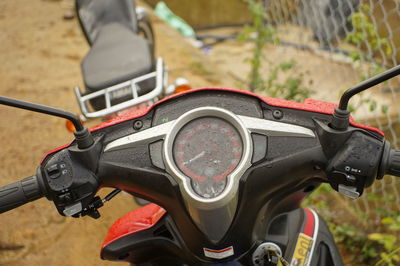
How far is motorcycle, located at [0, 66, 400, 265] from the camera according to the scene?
0.90 metres

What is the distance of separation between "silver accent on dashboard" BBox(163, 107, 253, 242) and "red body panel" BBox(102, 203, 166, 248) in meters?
0.25

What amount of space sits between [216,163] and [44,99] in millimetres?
3083

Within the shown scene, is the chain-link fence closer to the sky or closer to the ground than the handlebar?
closer to the ground

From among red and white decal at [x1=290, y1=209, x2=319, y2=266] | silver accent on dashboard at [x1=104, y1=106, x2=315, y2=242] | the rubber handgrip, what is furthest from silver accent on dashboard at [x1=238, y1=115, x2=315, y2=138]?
red and white decal at [x1=290, y1=209, x2=319, y2=266]

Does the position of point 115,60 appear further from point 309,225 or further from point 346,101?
point 346,101

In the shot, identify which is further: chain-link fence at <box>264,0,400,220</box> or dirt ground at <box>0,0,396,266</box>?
chain-link fence at <box>264,0,400,220</box>

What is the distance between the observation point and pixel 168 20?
6051 millimetres

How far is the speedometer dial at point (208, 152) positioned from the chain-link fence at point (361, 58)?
5.58 feet

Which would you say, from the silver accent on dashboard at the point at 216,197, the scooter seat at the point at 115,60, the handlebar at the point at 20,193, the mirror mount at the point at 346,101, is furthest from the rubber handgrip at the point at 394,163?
the scooter seat at the point at 115,60

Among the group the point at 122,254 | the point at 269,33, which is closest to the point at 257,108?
the point at 122,254

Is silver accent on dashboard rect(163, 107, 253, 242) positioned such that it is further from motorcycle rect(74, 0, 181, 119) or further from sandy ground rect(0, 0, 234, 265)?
motorcycle rect(74, 0, 181, 119)

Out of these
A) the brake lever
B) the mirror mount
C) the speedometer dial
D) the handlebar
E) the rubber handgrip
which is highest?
the mirror mount

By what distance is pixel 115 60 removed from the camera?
210 centimetres

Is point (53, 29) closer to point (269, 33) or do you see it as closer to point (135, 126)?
point (269, 33)
